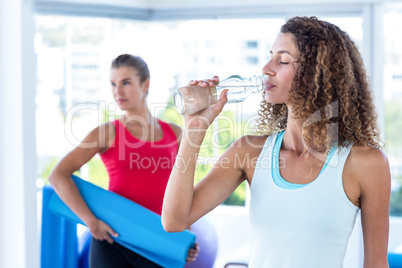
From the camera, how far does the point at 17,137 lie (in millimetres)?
2086

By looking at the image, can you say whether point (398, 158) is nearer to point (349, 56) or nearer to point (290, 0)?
point (290, 0)

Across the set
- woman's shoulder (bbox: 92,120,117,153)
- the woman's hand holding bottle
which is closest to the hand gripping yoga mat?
woman's shoulder (bbox: 92,120,117,153)

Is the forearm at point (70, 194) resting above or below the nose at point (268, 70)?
below

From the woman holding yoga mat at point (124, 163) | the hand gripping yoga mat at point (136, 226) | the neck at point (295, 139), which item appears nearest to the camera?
the neck at point (295, 139)

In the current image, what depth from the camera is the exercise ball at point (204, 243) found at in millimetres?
2061

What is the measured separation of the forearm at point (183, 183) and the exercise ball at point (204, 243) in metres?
1.05

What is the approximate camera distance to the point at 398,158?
16.9 ft

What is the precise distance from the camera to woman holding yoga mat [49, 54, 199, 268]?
1804mm

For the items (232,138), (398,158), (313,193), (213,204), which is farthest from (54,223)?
(398,158)

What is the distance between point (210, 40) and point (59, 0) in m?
0.97

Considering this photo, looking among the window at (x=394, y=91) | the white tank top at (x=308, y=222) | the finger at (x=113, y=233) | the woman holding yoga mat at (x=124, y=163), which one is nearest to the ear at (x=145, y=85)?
the woman holding yoga mat at (x=124, y=163)

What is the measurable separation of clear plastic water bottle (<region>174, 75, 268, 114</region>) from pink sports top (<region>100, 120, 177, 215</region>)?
79 cm

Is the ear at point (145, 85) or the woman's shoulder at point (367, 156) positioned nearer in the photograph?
the woman's shoulder at point (367, 156)

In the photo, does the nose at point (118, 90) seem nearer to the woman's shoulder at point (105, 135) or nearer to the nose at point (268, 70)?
the woman's shoulder at point (105, 135)
